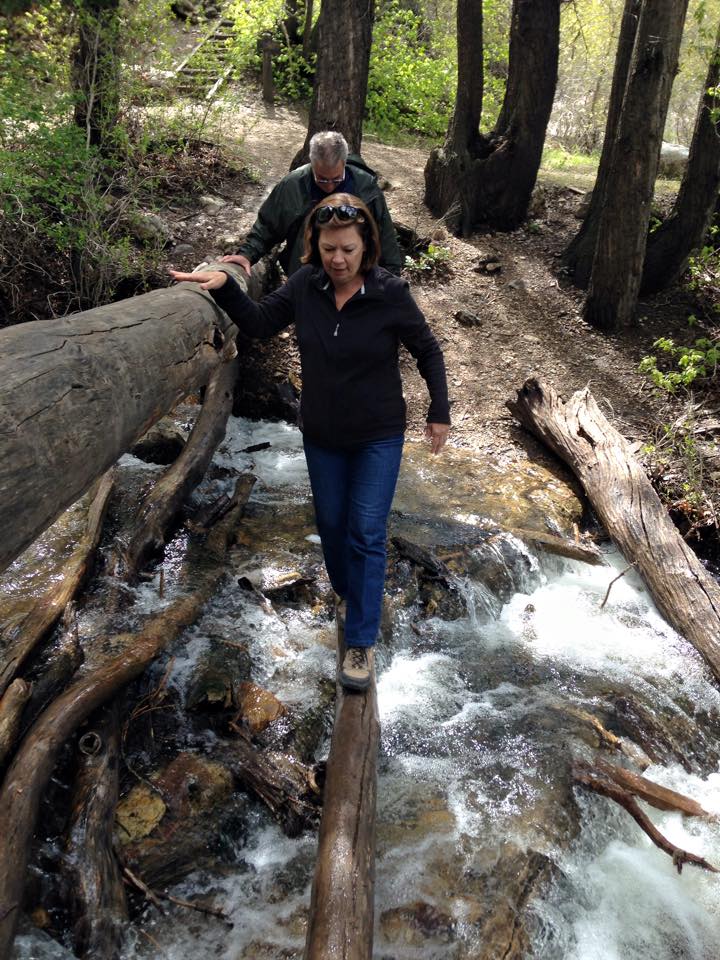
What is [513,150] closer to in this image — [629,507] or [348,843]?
[629,507]

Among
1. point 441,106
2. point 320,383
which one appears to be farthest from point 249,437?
→ point 441,106

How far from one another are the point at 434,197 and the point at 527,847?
9561 millimetres

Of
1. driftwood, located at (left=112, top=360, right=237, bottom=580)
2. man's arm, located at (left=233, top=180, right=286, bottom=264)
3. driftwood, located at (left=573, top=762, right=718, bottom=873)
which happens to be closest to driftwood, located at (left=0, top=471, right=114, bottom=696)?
driftwood, located at (left=112, top=360, right=237, bottom=580)

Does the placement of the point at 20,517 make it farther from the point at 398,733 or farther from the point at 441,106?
the point at 441,106

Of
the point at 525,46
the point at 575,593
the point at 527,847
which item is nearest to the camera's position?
the point at 527,847

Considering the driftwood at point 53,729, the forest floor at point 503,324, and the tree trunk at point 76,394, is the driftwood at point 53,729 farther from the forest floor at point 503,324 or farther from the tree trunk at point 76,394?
the forest floor at point 503,324

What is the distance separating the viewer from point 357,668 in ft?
10.9

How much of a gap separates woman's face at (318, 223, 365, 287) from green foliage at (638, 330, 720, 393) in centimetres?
491

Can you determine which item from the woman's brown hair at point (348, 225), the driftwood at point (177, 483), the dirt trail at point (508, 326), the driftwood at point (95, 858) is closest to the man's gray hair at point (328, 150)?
the woman's brown hair at point (348, 225)

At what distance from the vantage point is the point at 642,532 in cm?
545

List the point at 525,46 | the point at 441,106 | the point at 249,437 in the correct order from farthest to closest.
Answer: the point at 441,106 < the point at 525,46 < the point at 249,437

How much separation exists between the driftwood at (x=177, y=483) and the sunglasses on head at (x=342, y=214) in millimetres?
2353

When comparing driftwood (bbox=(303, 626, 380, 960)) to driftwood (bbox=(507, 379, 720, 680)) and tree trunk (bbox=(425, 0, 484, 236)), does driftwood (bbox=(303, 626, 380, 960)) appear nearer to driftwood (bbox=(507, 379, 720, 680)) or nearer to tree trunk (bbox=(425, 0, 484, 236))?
driftwood (bbox=(507, 379, 720, 680))

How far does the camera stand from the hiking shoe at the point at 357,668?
10.8ft
